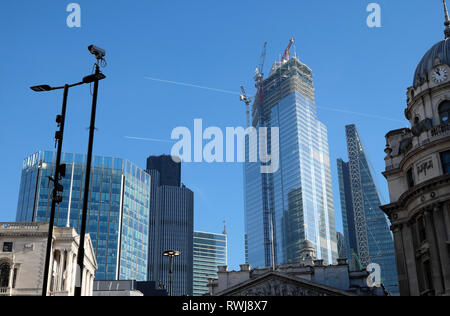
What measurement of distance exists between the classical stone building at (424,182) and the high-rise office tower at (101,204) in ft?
339

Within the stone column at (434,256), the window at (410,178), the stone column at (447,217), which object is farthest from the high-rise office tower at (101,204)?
the stone column at (447,217)

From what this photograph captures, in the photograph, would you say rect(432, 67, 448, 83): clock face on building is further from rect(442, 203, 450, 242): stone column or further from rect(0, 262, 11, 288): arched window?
rect(0, 262, 11, 288): arched window

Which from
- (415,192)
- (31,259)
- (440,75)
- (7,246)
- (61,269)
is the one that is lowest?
(61,269)

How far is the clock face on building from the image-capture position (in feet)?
163

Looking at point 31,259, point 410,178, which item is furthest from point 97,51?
point 31,259

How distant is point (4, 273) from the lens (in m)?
66.0

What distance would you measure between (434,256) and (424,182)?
6.18 meters

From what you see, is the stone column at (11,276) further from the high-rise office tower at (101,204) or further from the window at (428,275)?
the high-rise office tower at (101,204)

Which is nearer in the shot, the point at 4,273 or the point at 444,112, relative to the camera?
the point at 444,112

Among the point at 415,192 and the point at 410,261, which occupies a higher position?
the point at 415,192

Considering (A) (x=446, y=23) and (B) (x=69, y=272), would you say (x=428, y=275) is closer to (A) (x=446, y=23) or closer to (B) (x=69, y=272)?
(A) (x=446, y=23)

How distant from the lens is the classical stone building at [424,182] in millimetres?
43844

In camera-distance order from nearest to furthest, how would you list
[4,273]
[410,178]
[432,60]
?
[410,178] → [432,60] → [4,273]

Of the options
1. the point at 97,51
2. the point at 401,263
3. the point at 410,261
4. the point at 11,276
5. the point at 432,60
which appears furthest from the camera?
the point at 11,276
